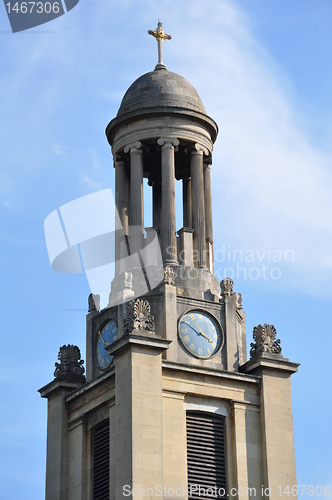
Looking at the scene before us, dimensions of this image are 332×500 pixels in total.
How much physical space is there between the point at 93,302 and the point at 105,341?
233 cm

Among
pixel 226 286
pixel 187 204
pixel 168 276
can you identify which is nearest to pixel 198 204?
pixel 187 204

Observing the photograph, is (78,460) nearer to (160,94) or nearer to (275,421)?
(275,421)

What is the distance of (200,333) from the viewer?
178ft

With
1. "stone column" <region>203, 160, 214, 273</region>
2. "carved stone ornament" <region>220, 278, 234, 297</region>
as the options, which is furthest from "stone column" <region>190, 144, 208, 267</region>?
"carved stone ornament" <region>220, 278, 234, 297</region>

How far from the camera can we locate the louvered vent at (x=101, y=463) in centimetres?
5234

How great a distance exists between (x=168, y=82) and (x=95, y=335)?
462 inches

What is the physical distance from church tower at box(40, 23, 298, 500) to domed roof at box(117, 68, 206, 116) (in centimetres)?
7

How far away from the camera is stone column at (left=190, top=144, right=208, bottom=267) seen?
57.1 meters

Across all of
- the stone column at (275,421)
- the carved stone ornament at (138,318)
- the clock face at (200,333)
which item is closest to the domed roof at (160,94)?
the clock face at (200,333)

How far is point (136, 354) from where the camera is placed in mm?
51188

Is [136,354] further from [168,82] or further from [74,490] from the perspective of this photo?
[168,82]

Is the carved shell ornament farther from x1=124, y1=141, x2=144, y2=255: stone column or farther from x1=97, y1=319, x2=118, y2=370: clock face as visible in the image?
x1=124, y1=141, x2=144, y2=255: stone column

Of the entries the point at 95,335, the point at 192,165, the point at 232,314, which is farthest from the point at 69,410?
the point at 192,165

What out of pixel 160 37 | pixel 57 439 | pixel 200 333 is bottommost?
pixel 57 439
